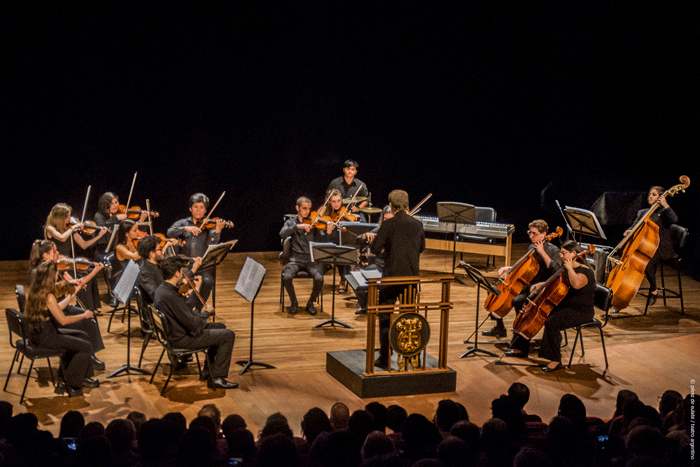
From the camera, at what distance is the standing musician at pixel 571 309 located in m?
6.32

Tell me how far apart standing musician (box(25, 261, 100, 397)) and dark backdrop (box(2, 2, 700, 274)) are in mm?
5315

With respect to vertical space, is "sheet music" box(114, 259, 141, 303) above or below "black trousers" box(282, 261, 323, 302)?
above

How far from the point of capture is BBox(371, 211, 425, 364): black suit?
573 centimetres

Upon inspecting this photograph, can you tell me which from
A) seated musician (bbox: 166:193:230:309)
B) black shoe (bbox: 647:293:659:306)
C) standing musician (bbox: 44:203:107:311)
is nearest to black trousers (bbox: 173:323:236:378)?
seated musician (bbox: 166:193:230:309)

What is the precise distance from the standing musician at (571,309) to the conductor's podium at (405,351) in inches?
43.7

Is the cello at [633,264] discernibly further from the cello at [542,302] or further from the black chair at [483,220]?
the black chair at [483,220]

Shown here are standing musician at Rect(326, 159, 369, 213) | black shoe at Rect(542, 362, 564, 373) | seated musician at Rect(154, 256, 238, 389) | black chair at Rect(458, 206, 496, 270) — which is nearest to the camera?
seated musician at Rect(154, 256, 238, 389)

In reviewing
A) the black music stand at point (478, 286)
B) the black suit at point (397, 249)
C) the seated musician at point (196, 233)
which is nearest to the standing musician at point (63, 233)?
the seated musician at point (196, 233)

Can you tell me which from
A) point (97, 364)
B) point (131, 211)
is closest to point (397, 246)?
point (97, 364)

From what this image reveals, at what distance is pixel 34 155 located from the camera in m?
10.2

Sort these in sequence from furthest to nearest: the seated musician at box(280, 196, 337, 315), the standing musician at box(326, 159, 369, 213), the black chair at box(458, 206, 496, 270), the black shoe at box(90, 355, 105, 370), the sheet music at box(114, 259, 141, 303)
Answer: the black chair at box(458, 206, 496, 270), the standing musician at box(326, 159, 369, 213), the seated musician at box(280, 196, 337, 315), the black shoe at box(90, 355, 105, 370), the sheet music at box(114, 259, 141, 303)

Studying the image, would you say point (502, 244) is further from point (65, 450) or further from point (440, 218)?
point (65, 450)

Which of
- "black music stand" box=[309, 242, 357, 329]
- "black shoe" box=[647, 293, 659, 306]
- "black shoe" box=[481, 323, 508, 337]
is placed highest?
"black music stand" box=[309, 242, 357, 329]

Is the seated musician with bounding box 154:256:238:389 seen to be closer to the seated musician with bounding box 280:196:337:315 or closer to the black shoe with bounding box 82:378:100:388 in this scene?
the black shoe with bounding box 82:378:100:388
